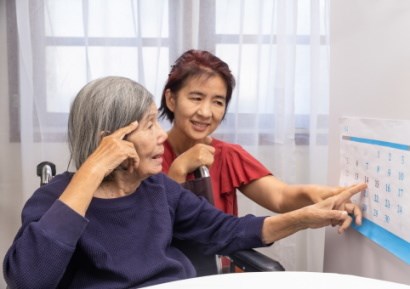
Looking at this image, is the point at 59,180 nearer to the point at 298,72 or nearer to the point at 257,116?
the point at 257,116

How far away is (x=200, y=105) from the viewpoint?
1514mm

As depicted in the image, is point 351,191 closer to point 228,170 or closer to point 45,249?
point 228,170

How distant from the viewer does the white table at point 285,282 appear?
2.60 feet

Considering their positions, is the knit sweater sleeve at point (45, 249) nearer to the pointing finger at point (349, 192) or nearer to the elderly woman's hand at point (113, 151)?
the elderly woman's hand at point (113, 151)

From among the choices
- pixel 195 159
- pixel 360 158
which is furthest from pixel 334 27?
pixel 195 159

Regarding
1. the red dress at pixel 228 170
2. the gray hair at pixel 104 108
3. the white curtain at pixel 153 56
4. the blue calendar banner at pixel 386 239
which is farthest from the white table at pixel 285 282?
the white curtain at pixel 153 56

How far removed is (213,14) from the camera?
2035mm

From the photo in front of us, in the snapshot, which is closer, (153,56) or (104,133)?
(104,133)

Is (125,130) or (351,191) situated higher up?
(125,130)

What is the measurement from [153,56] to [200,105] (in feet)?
2.09

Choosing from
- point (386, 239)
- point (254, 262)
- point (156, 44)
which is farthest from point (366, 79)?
point (156, 44)

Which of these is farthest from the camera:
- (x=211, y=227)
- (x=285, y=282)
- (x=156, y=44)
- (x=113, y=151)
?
(x=156, y=44)

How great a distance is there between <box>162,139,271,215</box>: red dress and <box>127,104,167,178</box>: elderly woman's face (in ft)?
1.44

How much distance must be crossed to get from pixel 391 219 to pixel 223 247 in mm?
452
